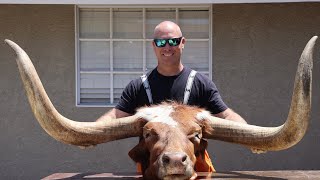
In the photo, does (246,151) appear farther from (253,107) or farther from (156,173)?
(156,173)

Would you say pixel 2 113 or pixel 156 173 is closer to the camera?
pixel 156 173

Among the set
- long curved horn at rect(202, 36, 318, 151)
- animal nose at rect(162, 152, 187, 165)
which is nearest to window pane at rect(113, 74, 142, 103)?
long curved horn at rect(202, 36, 318, 151)

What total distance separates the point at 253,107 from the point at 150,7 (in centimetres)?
208

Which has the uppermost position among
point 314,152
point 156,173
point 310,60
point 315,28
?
point 315,28

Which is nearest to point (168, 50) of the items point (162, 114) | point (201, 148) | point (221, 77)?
point (162, 114)

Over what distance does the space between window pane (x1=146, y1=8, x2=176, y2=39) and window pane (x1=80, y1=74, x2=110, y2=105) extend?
39.0 inches

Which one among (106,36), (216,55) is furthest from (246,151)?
(106,36)

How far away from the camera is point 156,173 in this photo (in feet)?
12.1

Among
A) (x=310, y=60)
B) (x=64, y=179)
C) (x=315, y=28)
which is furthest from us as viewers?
(x=315, y=28)

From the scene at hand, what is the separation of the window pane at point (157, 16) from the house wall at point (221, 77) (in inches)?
25.1

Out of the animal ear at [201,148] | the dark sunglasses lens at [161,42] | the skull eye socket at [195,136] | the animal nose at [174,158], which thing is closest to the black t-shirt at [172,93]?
the dark sunglasses lens at [161,42]

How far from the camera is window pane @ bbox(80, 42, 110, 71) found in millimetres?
8852

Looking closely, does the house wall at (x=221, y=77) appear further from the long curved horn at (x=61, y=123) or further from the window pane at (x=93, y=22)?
the long curved horn at (x=61, y=123)

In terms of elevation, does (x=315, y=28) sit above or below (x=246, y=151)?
above
